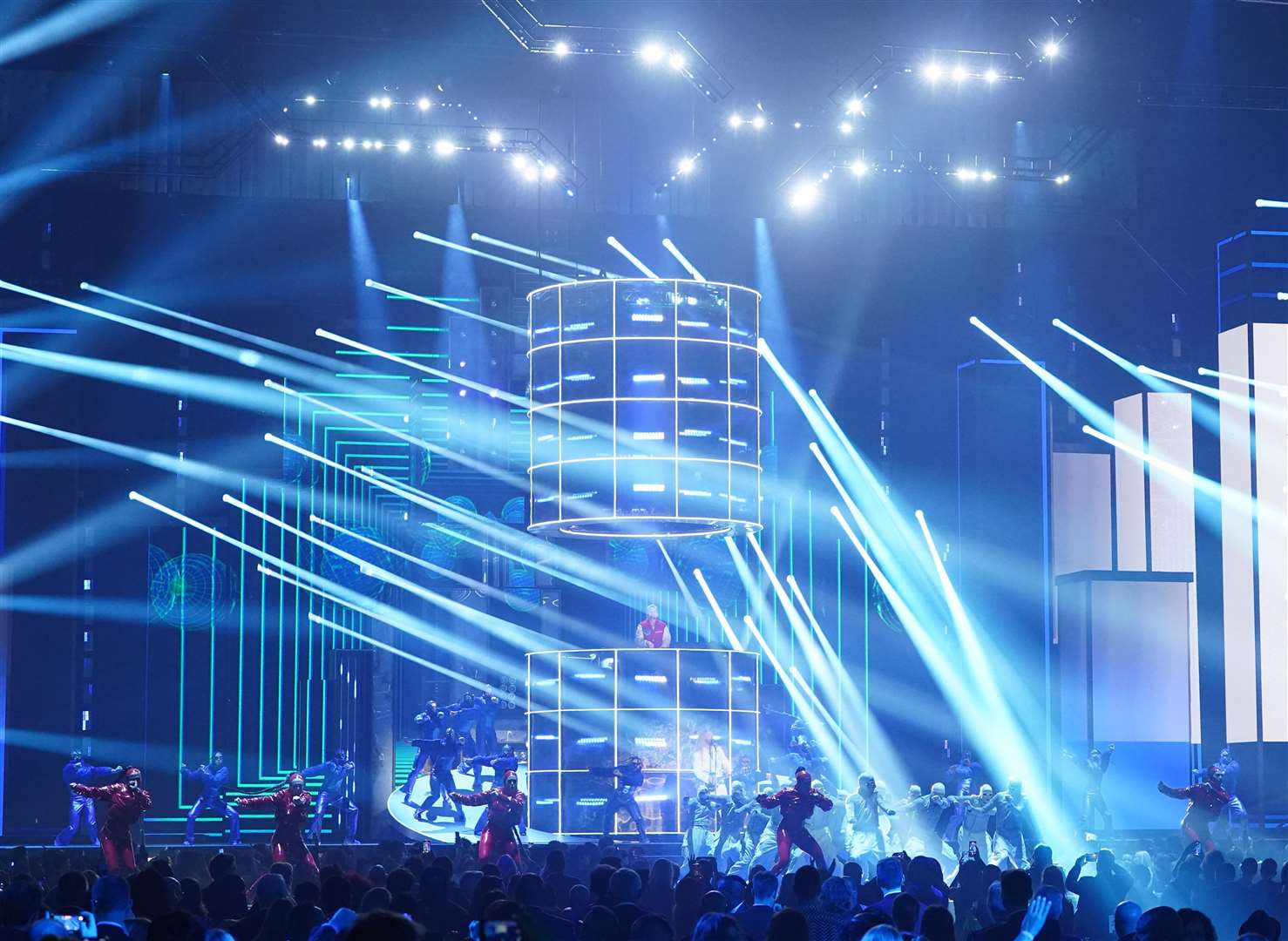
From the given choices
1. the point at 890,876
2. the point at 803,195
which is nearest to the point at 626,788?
the point at 803,195

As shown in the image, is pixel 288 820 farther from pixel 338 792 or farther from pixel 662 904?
pixel 662 904

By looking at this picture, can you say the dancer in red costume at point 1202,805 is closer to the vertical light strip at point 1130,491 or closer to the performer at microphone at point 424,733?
the vertical light strip at point 1130,491

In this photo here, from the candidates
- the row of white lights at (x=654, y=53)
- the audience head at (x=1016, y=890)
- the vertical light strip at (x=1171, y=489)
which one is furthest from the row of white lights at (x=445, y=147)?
the audience head at (x=1016, y=890)

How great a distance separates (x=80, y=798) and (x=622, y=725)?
248 inches

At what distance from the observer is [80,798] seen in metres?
18.8

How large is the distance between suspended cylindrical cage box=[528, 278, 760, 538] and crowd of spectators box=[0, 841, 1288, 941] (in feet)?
19.3

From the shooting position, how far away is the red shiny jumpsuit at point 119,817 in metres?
14.5

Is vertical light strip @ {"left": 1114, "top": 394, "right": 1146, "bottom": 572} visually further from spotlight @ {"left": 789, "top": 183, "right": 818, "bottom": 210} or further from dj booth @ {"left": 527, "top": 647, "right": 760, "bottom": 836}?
dj booth @ {"left": 527, "top": 647, "right": 760, "bottom": 836}

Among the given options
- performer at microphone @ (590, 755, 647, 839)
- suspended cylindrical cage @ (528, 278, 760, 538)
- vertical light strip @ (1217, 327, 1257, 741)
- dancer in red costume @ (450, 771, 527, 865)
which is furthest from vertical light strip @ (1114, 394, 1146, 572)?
dancer in red costume @ (450, 771, 527, 865)

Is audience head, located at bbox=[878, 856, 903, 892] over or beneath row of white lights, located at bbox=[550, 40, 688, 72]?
beneath

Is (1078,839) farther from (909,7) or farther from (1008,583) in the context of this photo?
(909,7)

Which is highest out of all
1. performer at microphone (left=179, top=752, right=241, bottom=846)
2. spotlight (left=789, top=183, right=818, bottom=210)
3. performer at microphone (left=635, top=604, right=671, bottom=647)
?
spotlight (left=789, top=183, right=818, bottom=210)

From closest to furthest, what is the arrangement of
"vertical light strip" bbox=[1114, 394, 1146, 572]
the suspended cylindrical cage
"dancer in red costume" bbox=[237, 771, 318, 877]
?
"dancer in red costume" bbox=[237, 771, 318, 877]
the suspended cylindrical cage
"vertical light strip" bbox=[1114, 394, 1146, 572]

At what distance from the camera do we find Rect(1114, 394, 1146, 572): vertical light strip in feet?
74.7
